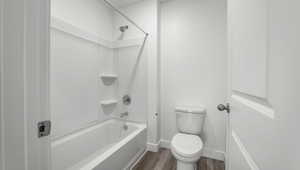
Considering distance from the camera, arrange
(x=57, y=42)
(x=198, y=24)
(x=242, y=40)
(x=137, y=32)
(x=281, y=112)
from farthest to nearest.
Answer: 1. (x=137, y=32)
2. (x=198, y=24)
3. (x=57, y=42)
4. (x=242, y=40)
5. (x=281, y=112)

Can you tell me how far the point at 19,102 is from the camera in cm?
45

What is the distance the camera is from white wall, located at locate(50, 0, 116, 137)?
137 centimetres

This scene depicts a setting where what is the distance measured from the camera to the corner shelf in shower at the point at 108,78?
1969mm

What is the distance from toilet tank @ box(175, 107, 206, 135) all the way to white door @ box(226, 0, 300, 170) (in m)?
1.18

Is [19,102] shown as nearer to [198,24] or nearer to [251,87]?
[251,87]

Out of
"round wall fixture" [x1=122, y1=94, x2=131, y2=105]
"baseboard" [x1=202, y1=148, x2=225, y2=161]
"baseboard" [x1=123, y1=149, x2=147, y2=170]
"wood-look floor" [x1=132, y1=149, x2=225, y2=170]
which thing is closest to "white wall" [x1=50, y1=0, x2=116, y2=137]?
"round wall fixture" [x1=122, y1=94, x2=131, y2=105]

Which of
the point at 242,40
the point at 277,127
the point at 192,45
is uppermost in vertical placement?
the point at 192,45

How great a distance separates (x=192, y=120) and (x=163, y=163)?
2.24 ft

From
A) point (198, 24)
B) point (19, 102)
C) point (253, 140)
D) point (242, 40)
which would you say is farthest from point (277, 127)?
point (198, 24)

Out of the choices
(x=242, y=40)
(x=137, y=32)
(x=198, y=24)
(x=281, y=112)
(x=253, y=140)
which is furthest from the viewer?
(x=137, y=32)

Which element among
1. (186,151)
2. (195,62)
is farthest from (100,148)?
(195,62)

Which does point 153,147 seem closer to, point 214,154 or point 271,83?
point 214,154

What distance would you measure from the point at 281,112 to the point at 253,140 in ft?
0.64

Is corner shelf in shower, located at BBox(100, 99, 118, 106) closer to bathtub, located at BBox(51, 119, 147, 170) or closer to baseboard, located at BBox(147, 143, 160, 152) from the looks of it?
bathtub, located at BBox(51, 119, 147, 170)
